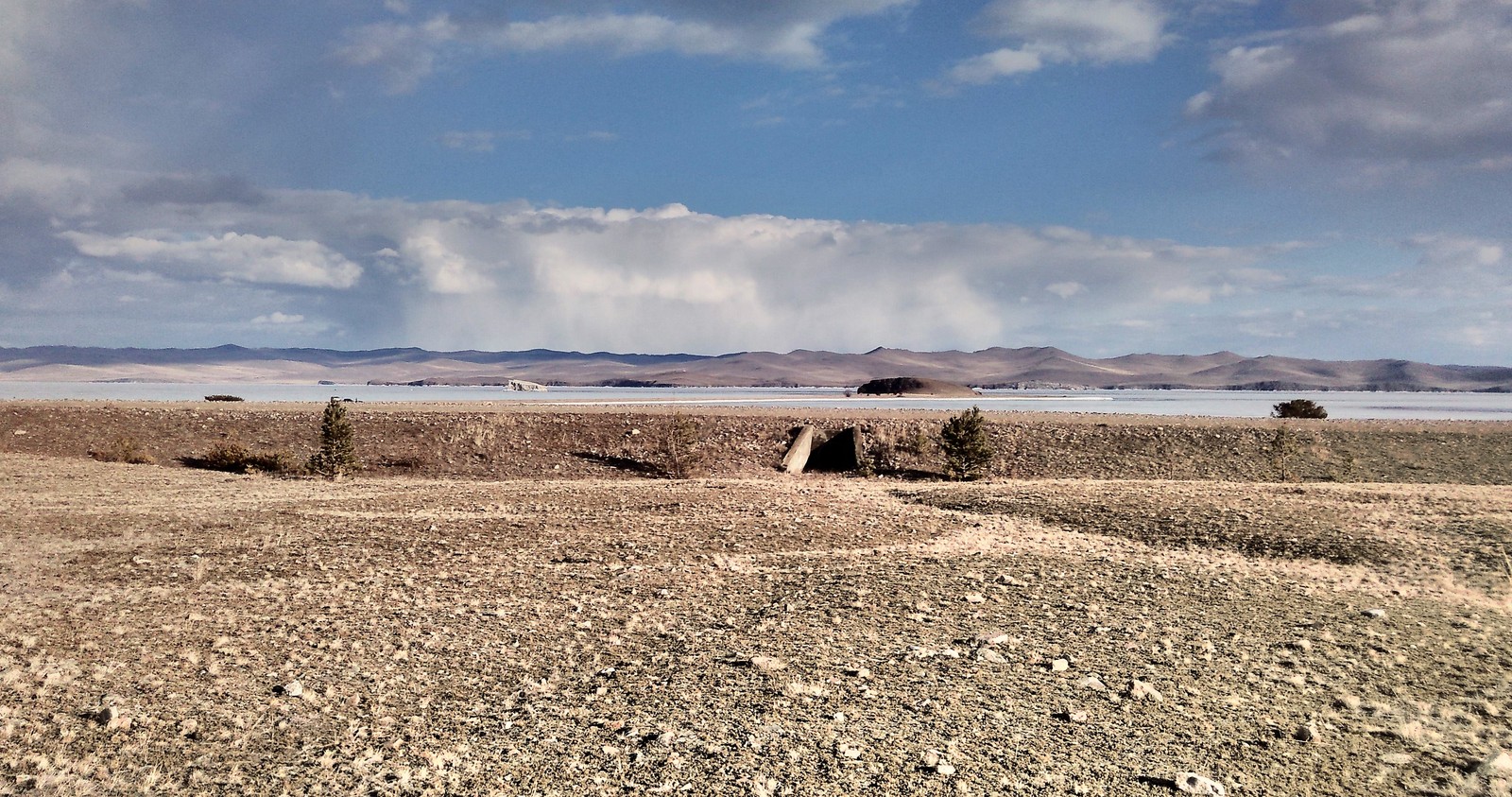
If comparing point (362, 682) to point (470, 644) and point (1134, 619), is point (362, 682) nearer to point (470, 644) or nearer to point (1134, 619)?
point (470, 644)

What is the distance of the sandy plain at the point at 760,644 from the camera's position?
4277 millimetres

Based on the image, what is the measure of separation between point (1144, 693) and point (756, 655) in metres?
2.31

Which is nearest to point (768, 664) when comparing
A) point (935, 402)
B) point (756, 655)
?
point (756, 655)

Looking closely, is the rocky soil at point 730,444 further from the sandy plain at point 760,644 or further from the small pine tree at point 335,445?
the sandy plain at point 760,644

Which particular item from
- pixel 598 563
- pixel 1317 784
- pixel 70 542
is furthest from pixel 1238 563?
pixel 70 542

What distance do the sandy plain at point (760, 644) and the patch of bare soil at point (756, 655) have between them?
0.03 metres

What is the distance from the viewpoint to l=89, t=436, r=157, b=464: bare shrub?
21875 mm

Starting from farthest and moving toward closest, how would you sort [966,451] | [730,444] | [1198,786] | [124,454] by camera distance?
[730,444] < [124,454] < [966,451] < [1198,786]

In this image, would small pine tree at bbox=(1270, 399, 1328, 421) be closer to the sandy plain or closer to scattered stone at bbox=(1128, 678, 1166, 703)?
the sandy plain

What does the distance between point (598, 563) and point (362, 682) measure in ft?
13.2

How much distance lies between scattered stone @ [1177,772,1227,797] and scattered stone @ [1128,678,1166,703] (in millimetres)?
1043

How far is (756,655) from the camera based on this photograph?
5.96 metres

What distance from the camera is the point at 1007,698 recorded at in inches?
202

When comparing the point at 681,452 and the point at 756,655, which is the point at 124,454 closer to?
the point at 681,452
